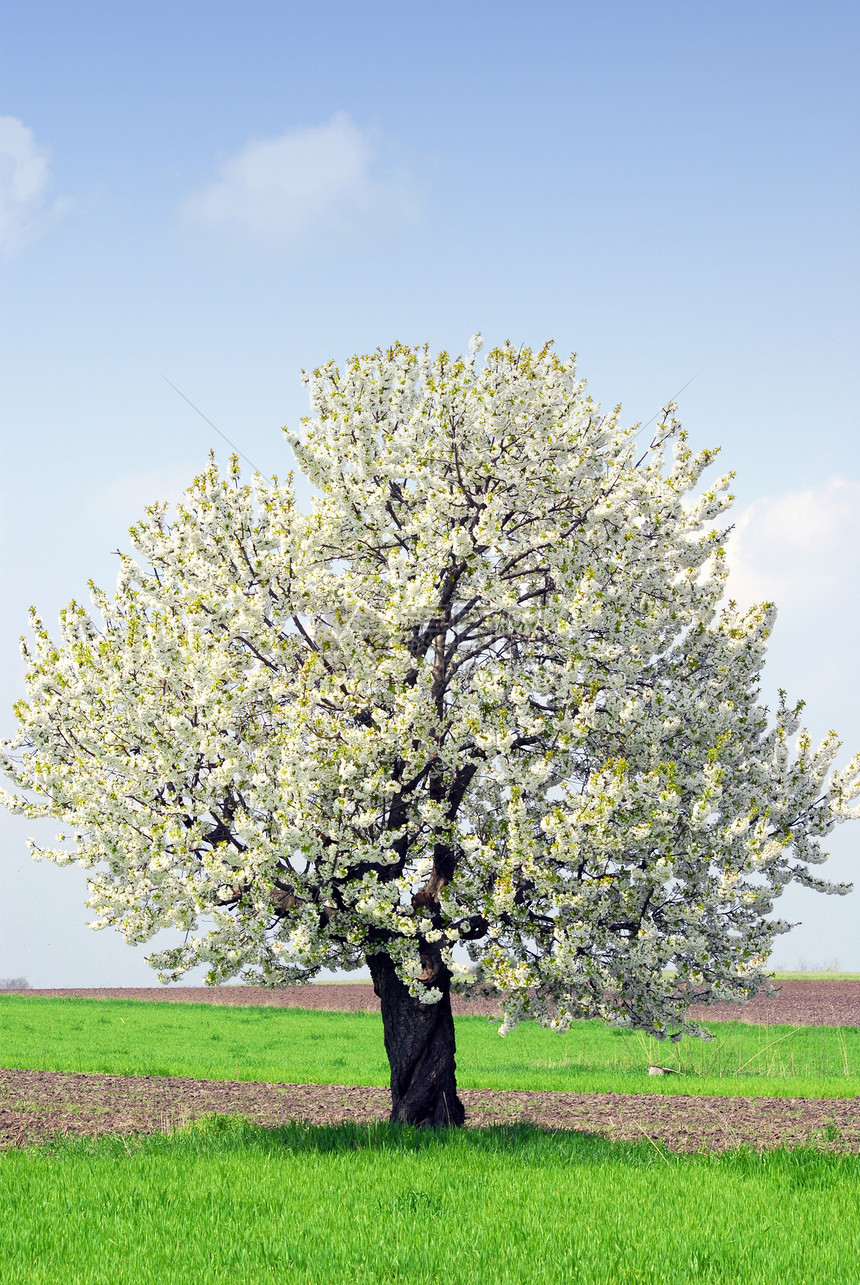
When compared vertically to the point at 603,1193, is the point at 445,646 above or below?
above

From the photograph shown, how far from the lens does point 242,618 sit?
1488 centimetres

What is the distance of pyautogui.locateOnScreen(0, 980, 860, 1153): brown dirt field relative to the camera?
17656mm

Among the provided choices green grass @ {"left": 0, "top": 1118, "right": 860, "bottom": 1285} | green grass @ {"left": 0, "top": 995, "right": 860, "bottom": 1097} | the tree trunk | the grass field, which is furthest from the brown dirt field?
the tree trunk

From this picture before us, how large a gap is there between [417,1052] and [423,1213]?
522cm

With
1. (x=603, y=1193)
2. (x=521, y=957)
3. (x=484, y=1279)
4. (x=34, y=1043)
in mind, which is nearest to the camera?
(x=484, y=1279)

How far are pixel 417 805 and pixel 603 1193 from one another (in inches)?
220

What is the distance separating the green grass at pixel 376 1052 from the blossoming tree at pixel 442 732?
10774mm

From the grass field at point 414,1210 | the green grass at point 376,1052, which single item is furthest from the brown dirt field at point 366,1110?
the green grass at point 376,1052

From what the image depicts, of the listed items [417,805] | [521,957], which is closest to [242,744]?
[417,805]

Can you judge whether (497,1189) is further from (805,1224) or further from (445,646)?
(445,646)

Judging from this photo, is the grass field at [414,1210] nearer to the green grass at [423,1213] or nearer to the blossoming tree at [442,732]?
the green grass at [423,1213]

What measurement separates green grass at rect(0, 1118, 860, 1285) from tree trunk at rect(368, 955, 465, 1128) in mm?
699

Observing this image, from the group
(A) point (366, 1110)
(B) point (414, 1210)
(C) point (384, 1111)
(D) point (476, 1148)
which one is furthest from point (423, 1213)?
(A) point (366, 1110)

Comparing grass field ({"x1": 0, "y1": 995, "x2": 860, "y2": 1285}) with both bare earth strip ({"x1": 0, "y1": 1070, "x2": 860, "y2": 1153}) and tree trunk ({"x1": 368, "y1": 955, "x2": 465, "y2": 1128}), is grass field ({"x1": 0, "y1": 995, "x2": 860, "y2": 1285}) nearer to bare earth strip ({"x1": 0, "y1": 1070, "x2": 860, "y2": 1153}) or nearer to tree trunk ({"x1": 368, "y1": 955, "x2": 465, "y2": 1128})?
tree trunk ({"x1": 368, "y1": 955, "x2": 465, "y2": 1128})
